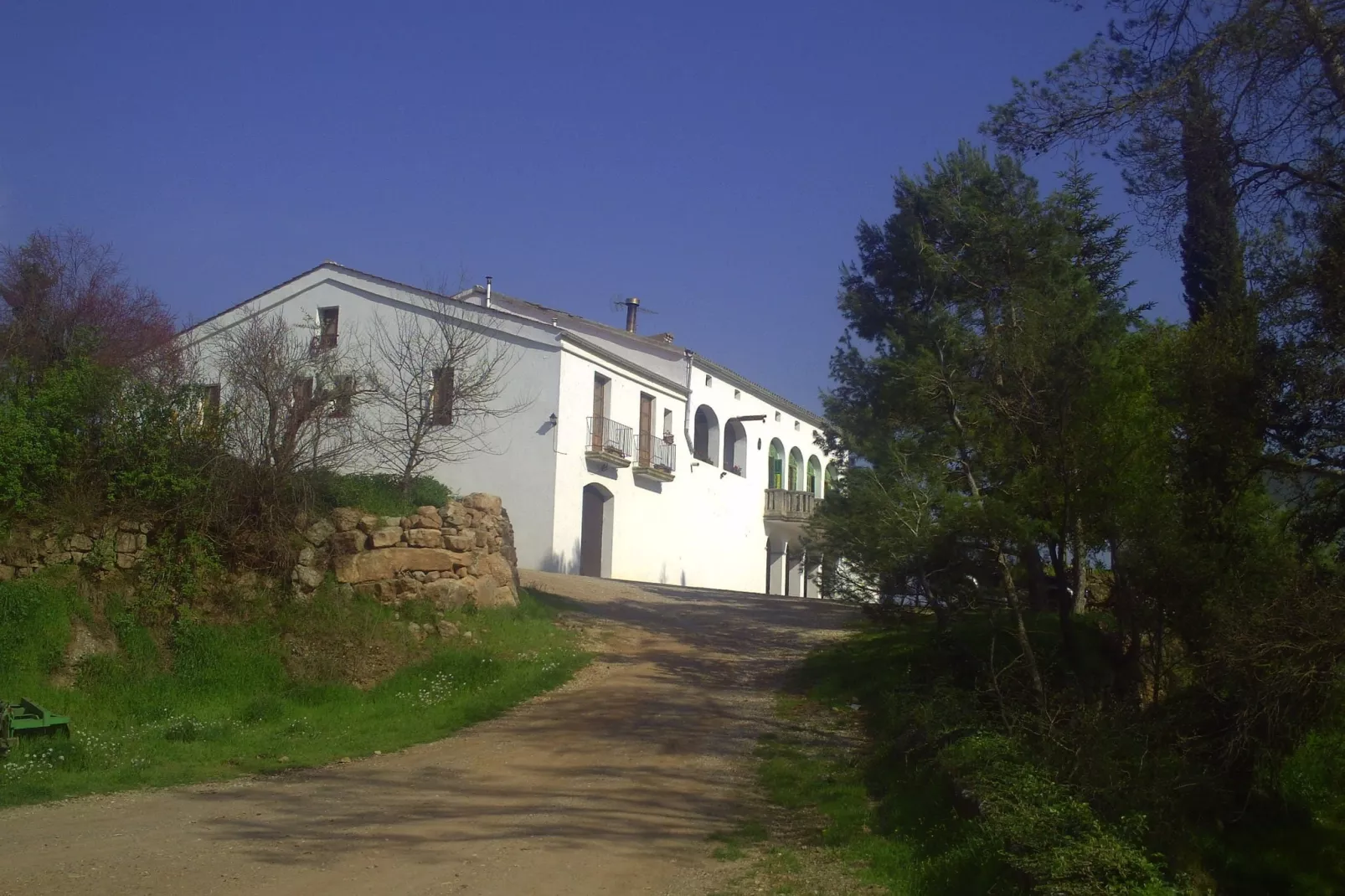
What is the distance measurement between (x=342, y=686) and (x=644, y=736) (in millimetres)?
4063

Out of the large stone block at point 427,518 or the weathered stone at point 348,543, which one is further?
the large stone block at point 427,518

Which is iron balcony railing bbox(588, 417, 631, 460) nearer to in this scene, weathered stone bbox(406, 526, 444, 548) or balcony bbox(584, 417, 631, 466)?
balcony bbox(584, 417, 631, 466)

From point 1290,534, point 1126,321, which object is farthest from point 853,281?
point 1290,534

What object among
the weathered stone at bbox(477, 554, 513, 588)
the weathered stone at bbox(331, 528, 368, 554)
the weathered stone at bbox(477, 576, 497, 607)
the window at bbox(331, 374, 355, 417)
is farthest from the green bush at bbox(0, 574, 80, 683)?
the weathered stone at bbox(477, 554, 513, 588)

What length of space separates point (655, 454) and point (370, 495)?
1697 cm

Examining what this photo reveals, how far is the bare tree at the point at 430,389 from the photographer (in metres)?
20.1

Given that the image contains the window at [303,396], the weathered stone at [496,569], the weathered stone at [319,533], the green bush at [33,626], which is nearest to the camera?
the green bush at [33,626]

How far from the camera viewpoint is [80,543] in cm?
1412

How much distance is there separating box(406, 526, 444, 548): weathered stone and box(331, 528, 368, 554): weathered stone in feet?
2.04

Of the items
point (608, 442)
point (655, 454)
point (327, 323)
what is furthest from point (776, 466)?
point (327, 323)

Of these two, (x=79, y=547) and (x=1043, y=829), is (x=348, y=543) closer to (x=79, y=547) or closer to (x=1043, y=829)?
(x=79, y=547)

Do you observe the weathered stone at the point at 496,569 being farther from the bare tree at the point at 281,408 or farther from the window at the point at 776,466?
the window at the point at 776,466

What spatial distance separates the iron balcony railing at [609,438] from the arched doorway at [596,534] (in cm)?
128

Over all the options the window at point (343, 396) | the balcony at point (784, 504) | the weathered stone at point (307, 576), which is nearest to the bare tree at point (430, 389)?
the window at point (343, 396)
